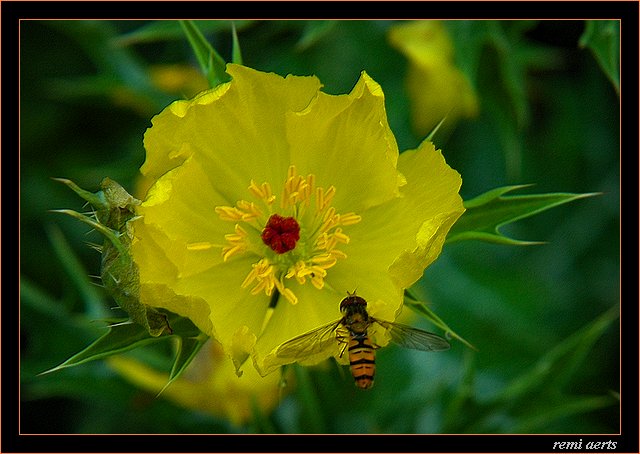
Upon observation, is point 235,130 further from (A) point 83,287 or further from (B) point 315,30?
(A) point 83,287

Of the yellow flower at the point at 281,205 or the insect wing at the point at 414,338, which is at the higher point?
the yellow flower at the point at 281,205

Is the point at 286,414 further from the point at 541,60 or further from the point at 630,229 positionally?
the point at 541,60

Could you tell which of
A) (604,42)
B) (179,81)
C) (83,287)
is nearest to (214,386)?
(83,287)

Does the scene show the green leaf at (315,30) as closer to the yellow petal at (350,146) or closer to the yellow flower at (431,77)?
the yellow petal at (350,146)

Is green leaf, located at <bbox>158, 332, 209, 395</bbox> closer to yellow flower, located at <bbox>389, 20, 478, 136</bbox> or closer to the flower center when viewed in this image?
the flower center

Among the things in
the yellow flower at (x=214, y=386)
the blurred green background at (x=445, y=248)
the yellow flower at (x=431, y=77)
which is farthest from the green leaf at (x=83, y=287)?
the yellow flower at (x=431, y=77)
